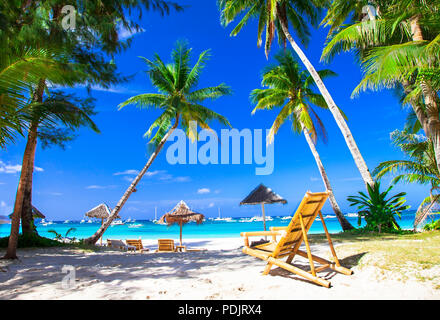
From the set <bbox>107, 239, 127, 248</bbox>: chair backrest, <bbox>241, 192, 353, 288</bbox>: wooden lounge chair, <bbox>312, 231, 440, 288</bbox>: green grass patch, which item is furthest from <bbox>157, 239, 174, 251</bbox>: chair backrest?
<bbox>312, 231, 440, 288</bbox>: green grass patch

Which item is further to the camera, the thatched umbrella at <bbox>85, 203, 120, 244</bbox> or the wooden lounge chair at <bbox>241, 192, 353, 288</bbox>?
the thatched umbrella at <bbox>85, 203, 120, 244</bbox>

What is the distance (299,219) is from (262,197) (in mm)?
7594

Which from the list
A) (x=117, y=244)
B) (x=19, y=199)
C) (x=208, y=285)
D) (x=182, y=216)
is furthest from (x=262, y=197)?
(x=19, y=199)

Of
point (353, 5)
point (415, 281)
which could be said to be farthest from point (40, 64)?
point (353, 5)

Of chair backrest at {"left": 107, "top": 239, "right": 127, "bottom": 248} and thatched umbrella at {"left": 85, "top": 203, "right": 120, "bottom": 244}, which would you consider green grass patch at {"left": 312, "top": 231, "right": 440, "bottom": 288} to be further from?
thatched umbrella at {"left": 85, "top": 203, "right": 120, "bottom": 244}

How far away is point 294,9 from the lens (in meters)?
13.0

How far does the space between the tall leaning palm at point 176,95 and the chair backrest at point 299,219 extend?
28.7 feet

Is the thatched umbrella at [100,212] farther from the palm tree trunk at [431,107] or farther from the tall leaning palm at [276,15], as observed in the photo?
the palm tree trunk at [431,107]

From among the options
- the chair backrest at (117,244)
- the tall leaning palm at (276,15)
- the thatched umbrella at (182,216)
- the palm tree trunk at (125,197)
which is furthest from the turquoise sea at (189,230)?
the tall leaning palm at (276,15)

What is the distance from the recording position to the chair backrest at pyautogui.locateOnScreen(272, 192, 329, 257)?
3387 millimetres

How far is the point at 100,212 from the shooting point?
46.0 feet

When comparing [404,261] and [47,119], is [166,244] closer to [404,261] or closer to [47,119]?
[47,119]

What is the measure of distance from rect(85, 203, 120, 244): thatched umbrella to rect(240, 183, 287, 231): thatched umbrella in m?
7.79
